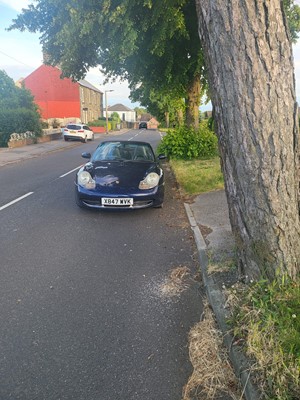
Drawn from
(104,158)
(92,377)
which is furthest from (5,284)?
(104,158)

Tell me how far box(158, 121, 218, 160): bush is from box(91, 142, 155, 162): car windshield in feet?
19.5

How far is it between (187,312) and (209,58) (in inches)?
89.9

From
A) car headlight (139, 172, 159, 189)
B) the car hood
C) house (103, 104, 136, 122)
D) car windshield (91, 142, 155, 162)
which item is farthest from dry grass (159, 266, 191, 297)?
house (103, 104, 136, 122)

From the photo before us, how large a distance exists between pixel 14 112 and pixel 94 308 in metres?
24.2

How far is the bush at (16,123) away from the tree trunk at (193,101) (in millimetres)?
14029

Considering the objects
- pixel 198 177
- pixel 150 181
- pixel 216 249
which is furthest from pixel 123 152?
pixel 216 249

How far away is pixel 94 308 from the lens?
3096 millimetres

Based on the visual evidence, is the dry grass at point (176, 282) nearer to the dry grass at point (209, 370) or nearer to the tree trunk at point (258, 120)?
the dry grass at point (209, 370)

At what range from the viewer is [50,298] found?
10.8 ft

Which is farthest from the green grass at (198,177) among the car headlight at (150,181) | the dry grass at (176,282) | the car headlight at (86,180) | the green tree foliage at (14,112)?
the green tree foliage at (14,112)

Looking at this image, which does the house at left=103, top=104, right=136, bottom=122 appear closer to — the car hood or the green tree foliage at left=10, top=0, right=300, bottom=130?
the green tree foliage at left=10, top=0, right=300, bottom=130

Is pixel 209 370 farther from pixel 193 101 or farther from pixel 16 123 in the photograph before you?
pixel 16 123

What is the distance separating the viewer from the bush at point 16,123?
22484 millimetres

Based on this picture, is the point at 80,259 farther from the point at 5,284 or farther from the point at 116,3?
the point at 116,3
